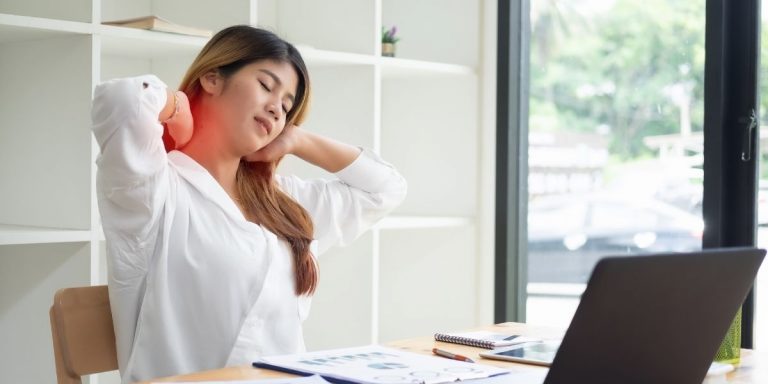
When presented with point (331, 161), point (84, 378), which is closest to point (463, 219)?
point (331, 161)

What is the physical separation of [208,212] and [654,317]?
961mm

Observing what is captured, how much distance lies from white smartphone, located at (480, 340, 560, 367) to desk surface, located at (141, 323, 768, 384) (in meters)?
0.02

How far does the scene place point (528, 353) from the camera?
167 cm

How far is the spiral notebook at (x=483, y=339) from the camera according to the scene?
5.79 ft

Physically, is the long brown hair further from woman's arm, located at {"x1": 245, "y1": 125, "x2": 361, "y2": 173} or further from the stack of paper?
the stack of paper

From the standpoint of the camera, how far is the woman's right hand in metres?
1.83

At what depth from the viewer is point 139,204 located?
1.73 metres

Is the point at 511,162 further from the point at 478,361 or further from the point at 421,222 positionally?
the point at 478,361

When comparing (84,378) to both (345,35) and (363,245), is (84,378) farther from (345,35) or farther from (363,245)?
(345,35)

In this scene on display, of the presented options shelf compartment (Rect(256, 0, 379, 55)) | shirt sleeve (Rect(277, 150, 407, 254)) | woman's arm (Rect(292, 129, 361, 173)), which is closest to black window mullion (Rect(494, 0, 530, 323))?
shelf compartment (Rect(256, 0, 379, 55))

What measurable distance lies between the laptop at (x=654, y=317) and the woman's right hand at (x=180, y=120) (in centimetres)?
90

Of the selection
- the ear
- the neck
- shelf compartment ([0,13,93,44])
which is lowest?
the neck

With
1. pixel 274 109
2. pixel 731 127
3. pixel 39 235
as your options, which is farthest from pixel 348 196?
pixel 731 127

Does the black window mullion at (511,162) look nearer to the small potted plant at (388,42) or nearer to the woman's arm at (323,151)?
the small potted plant at (388,42)
